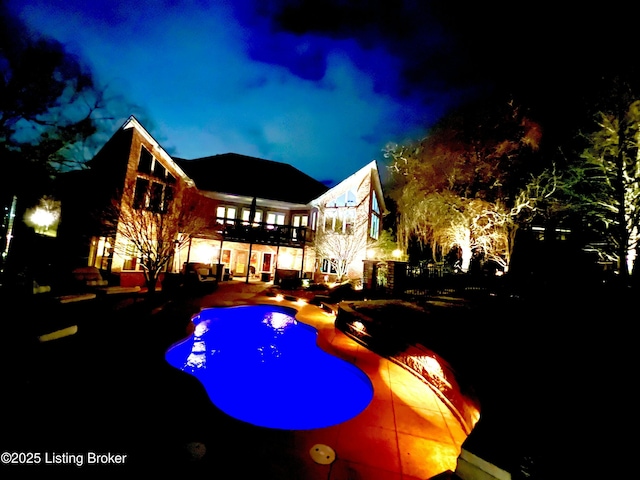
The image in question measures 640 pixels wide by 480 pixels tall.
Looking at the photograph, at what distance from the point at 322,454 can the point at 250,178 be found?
22.3m

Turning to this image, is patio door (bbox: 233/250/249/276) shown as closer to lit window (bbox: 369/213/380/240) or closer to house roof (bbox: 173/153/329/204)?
house roof (bbox: 173/153/329/204)

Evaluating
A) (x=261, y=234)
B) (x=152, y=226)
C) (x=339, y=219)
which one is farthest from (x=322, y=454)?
(x=339, y=219)

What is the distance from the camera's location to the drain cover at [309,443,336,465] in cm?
298

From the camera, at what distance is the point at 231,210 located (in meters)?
21.5

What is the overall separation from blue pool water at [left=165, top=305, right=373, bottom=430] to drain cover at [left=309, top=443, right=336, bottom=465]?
152cm

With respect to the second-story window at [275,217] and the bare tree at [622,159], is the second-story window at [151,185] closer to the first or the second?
the second-story window at [275,217]

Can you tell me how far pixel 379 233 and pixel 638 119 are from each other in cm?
1525

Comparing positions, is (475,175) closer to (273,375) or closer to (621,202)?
(621,202)

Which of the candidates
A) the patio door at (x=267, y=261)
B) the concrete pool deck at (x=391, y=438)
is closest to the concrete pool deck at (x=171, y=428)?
the concrete pool deck at (x=391, y=438)

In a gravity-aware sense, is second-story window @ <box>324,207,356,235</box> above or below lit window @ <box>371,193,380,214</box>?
below

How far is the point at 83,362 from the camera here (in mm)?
4672

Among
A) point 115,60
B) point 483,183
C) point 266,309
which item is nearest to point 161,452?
point 266,309

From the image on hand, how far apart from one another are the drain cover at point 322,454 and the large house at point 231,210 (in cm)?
1216

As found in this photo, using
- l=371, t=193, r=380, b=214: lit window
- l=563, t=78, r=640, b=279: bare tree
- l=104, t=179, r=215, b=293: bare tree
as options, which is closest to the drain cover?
l=104, t=179, r=215, b=293: bare tree
